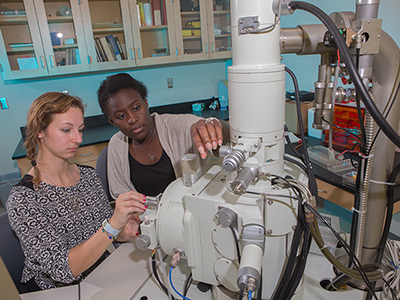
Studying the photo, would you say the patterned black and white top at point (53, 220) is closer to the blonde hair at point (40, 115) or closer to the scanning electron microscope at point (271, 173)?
the blonde hair at point (40, 115)

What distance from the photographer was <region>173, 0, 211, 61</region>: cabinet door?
9.12 feet

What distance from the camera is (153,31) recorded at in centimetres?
276

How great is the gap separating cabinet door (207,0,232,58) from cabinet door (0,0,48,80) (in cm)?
169

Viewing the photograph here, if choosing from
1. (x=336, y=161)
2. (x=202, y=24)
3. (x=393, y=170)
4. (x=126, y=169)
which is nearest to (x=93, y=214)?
(x=126, y=169)

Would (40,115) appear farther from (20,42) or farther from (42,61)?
(20,42)

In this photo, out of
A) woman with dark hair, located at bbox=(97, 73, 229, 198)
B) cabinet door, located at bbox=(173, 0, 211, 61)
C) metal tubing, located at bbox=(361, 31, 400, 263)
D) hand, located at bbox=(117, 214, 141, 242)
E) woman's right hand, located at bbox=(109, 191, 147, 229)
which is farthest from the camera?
cabinet door, located at bbox=(173, 0, 211, 61)

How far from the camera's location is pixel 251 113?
1.92 ft

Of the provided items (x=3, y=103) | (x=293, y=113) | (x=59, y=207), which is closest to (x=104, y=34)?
(x=3, y=103)

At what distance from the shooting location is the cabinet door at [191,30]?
278 cm

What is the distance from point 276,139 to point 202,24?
264 cm

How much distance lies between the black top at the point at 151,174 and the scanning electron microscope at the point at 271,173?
0.74 m

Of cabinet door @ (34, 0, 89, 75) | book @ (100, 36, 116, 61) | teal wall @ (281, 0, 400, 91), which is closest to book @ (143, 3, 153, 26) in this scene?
book @ (100, 36, 116, 61)

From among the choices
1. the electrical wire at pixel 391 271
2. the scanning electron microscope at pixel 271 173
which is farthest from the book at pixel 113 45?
the electrical wire at pixel 391 271

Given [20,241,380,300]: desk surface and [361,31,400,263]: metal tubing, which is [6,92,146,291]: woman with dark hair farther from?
[361,31,400,263]: metal tubing
